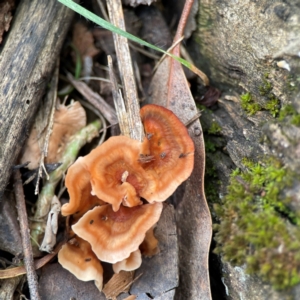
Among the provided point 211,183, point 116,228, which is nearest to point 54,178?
point 116,228

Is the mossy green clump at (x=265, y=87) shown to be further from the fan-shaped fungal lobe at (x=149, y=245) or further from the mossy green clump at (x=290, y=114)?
the fan-shaped fungal lobe at (x=149, y=245)

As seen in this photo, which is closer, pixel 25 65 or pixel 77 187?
pixel 77 187

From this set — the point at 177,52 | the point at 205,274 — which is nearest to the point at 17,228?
the point at 205,274

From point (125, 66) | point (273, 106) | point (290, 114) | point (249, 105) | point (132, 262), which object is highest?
point (290, 114)

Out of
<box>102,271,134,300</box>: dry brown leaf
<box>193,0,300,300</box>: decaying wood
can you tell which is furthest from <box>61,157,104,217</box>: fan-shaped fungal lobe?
<box>193,0,300,300</box>: decaying wood

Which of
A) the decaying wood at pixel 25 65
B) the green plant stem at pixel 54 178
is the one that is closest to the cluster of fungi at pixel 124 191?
the green plant stem at pixel 54 178

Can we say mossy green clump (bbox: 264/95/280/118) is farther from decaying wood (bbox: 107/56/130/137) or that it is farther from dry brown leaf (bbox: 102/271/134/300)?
dry brown leaf (bbox: 102/271/134/300)

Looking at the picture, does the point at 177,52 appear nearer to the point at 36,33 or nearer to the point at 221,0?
the point at 221,0

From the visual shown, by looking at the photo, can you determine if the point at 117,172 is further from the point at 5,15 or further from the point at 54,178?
the point at 5,15
